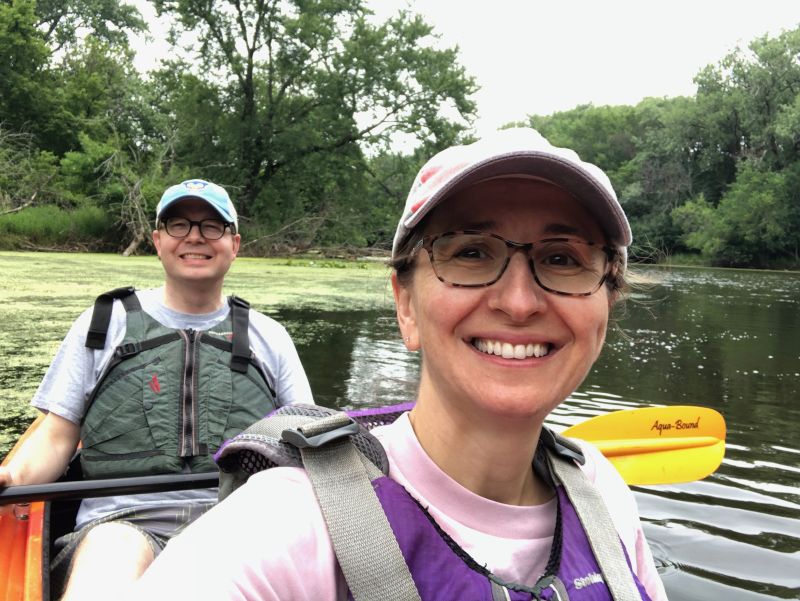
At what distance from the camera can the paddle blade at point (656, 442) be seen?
3424mm

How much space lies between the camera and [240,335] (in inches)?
88.7

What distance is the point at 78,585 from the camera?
1.57 meters

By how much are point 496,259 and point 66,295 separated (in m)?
7.94

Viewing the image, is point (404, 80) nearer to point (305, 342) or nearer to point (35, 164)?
point (35, 164)

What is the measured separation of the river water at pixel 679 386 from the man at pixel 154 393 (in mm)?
1174

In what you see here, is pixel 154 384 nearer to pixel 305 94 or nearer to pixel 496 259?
pixel 496 259

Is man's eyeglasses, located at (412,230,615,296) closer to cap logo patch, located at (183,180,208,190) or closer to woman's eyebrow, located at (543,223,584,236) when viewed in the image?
woman's eyebrow, located at (543,223,584,236)

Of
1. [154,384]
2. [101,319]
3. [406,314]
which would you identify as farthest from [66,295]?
[406,314]

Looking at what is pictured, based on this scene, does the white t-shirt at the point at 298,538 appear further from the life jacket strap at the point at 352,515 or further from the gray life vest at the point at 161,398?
the gray life vest at the point at 161,398

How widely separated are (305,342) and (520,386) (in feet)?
19.8

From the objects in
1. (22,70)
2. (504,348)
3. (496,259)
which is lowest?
(504,348)

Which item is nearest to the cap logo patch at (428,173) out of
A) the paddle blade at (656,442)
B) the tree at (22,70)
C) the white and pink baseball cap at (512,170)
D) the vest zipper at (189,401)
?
the white and pink baseball cap at (512,170)

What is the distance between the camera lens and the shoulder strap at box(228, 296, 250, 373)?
2.21 meters

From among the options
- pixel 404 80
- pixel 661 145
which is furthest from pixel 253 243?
pixel 661 145
